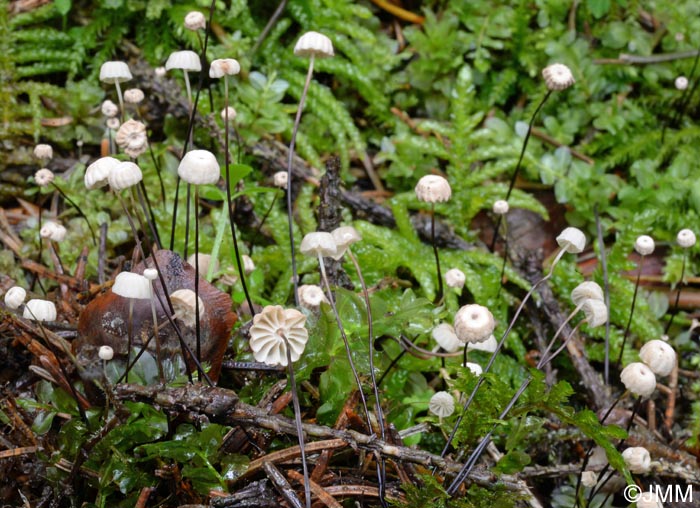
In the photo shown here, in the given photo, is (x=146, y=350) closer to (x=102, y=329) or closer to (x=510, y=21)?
(x=102, y=329)

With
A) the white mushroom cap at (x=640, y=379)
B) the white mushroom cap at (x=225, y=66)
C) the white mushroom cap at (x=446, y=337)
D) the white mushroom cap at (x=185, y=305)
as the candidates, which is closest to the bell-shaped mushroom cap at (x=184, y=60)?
the white mushroom cap at (x=225, y=66)

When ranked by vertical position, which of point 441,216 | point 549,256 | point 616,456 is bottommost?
point 549,256

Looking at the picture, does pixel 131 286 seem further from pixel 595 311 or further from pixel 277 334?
pixel 595 311

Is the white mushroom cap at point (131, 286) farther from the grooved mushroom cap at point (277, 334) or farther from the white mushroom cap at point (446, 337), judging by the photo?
the white mushroom cap at point (446, 337)

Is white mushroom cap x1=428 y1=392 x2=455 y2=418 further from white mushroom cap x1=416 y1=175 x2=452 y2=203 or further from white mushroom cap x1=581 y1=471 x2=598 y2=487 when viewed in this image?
white mushroom cap x1=416 y1=175 x2=452 y2=203

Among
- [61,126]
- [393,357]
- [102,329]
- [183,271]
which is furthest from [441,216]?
[61,126]
